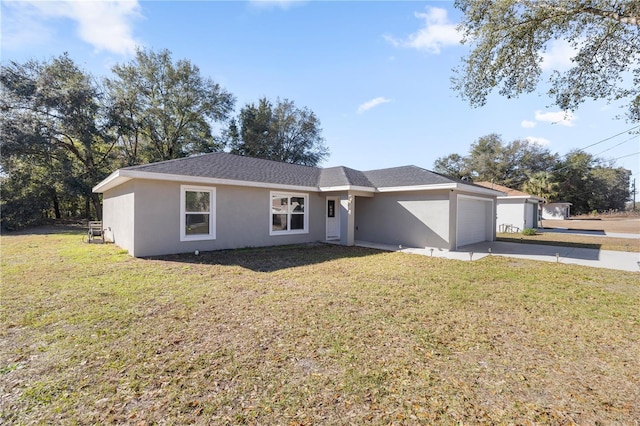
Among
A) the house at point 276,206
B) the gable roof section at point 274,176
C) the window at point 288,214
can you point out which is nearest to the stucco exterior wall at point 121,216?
the house at point 276,206

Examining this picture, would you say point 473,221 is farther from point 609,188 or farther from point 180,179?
point 609,188

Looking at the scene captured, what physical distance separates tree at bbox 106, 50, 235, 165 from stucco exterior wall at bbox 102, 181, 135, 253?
13.4 metres

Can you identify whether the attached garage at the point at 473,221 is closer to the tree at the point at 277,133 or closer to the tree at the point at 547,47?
the tree at the point at 547,47

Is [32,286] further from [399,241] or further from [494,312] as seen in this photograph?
[399,241]

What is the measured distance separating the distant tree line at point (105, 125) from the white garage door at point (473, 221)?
21.2m

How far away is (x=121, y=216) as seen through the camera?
10359 mm

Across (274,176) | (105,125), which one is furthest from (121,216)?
(105,125)

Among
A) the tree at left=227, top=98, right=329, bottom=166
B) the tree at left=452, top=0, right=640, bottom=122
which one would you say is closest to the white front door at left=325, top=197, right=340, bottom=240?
the tree at left=452, top=0, right=640, bottom=122

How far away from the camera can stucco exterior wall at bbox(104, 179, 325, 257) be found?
854cm

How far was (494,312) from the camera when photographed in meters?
4.82

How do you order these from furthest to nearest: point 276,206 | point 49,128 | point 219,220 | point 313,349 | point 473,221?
point 49,128 < point 473,221 < point 276,206 < point 219,220 < point 313,349

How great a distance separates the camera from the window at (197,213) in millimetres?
9344

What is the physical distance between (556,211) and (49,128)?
2073 inches

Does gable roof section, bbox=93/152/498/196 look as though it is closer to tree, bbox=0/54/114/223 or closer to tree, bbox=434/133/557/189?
tree, bbox=0/54/114/223
